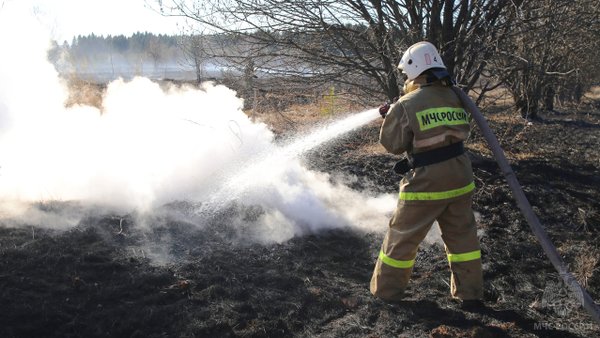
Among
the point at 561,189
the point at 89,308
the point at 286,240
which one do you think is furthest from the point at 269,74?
the point at 89,308

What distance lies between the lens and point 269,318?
328 centimetres

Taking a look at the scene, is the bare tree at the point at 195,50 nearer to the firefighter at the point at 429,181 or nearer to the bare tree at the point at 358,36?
the bare tree at the point at 358,36

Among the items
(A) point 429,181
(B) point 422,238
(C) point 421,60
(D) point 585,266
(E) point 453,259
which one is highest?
(C) point 421,60

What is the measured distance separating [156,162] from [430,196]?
3.59 metres

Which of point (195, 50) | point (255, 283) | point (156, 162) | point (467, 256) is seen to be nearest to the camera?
point (467, 256)

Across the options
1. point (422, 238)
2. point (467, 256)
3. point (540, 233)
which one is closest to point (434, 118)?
point (422, 238)

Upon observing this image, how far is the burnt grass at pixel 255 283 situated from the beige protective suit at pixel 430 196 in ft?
0.73

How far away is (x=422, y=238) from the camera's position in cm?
353

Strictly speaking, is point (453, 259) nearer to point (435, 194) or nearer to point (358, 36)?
point (435, 194)

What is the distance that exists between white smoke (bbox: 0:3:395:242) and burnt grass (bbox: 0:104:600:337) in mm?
414

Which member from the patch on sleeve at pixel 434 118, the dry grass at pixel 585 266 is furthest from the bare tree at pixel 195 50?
the dry grass at pixel 585 266

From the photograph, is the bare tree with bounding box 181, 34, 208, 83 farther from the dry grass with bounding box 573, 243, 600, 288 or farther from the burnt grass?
the dry grass with bounding box 573, 243, 600, 288

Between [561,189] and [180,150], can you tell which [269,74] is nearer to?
[180,150]

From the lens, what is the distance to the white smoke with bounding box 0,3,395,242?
17.1ft
